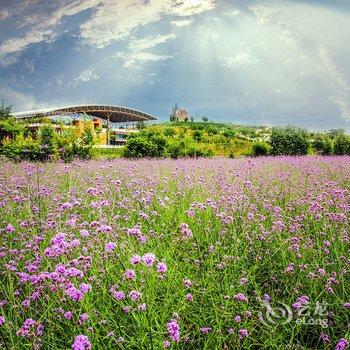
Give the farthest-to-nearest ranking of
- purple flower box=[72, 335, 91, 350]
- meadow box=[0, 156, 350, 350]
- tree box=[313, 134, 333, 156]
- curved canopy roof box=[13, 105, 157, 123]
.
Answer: curved canopy roof box=[13, 105, 157, 123]
tree box=[313, 134, 333, 156]
meadow box=[0, 156, 350, 350]
purple flower box=[72, 335, 91, 350]

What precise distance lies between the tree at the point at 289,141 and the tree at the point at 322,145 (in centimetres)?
147

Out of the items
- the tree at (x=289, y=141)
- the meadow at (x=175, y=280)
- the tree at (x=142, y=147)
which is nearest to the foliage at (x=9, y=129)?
the tree at (x=142, y=147)

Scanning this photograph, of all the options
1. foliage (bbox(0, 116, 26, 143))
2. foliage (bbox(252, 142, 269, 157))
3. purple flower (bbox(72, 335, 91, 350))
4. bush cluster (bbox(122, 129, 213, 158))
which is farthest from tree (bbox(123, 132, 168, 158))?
purple flower (bbox(72, 335, 91, 350))

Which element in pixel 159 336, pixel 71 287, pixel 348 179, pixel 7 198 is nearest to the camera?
pixel 71 287

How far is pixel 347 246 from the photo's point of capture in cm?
346

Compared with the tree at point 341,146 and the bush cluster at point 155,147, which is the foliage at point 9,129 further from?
the tree at point 341,146

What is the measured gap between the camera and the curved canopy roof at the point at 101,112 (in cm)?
4988

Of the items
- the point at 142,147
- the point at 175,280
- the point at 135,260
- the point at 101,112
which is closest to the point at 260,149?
the point at 142,147

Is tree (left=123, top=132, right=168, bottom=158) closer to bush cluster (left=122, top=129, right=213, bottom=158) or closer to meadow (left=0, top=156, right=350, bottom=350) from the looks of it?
bush cluster (left=122, top=129, right=213, bottom=158)

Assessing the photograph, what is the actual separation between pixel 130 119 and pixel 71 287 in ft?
211

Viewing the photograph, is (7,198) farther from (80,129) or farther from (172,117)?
(172,117)

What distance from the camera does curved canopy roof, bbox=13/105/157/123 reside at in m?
49.9

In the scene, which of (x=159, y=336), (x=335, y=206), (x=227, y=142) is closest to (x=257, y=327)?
(x=159, y=336)

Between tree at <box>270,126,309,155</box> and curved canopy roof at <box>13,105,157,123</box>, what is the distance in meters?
28.3
